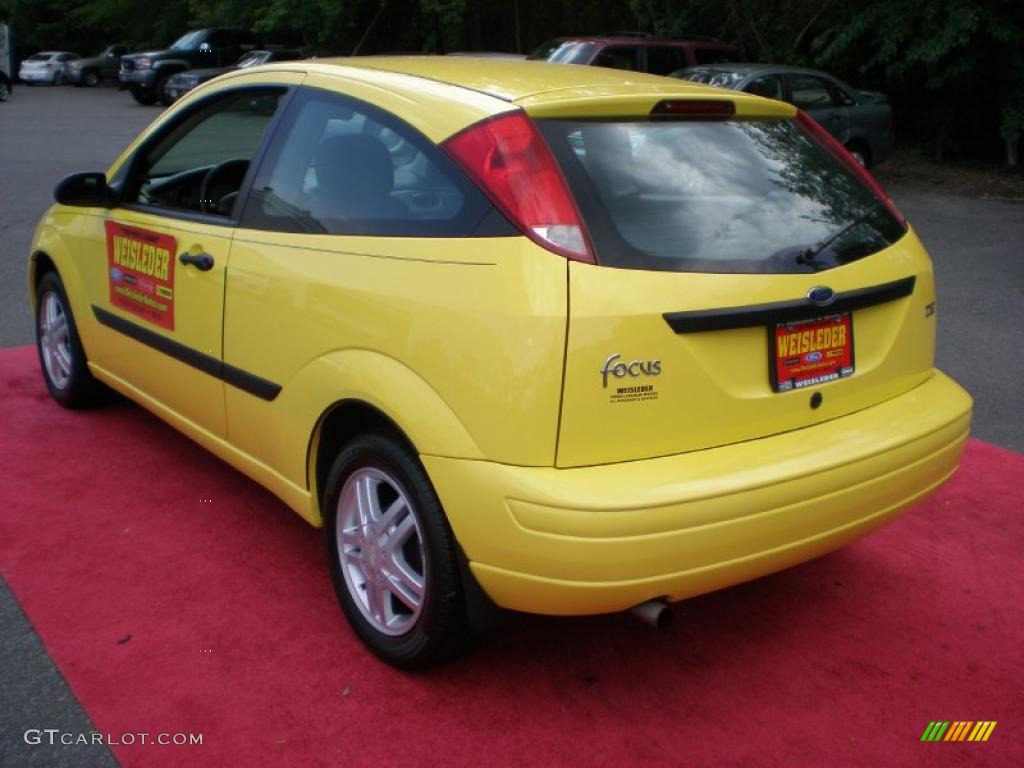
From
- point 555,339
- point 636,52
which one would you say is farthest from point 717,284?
point 636,52

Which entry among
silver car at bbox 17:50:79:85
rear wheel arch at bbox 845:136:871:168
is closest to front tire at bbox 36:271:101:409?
rear wheel arch at bbox 845:136:871:168

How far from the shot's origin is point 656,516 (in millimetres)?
2570

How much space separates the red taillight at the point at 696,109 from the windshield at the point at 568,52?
12516 millimetres

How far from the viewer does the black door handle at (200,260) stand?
3.70 meters

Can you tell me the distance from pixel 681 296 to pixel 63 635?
2.11m

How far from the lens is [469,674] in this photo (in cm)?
317

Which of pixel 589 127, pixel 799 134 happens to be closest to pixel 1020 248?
pixel 799 134

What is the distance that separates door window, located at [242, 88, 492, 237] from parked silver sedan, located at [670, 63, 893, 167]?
10.9m

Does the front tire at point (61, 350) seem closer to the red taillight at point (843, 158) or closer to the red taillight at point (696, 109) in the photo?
the red taillight at point (696, 109)

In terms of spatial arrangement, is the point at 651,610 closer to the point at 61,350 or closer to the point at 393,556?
the point at 393,556

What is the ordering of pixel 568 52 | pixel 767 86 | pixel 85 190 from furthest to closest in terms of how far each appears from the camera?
pixel 568 52
pixel 767 86
pixel 85 190

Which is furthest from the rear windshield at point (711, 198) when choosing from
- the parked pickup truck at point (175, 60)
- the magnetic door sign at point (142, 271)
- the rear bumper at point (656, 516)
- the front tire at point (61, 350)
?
the parked pickup truck at point (175, 60)

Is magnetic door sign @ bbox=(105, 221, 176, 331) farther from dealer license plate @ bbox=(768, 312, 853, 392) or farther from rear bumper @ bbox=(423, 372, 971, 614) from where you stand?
dealer license plate @ bbox=(768, 312, 853, 392)

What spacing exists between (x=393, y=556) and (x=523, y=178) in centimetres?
112
